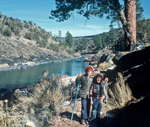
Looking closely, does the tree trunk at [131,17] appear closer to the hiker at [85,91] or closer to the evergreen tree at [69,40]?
the hiker at [85,91]

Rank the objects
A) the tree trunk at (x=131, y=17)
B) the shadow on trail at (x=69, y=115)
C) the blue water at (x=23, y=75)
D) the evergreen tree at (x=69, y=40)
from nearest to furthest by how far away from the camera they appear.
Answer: the shadow on trail at (x=69, y=115) < the tree trunk at (x=131, y=17) < the blue water at (x=23, y=75) < the evergreen tree at (x=69, y=40)

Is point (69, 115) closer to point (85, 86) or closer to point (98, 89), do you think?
point (85, 86)

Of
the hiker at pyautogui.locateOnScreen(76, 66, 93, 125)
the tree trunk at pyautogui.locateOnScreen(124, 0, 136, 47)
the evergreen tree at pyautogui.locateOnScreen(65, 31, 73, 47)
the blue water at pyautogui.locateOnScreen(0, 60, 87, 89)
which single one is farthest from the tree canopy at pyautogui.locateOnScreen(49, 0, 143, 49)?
the evergreen tree at pyautogui.locateOnScreen(65, 31, 73, 47)

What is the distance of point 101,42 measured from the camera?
7412cm

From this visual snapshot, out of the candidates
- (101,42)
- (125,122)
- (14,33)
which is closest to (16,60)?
(14,33)

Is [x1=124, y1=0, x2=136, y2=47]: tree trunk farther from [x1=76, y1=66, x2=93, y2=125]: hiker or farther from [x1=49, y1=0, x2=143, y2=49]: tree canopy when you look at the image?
[x1=76, y1=66, x2=93, y2=125]: hiker

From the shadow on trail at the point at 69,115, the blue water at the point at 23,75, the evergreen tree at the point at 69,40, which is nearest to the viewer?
the shadow on trail at the point at 69,115

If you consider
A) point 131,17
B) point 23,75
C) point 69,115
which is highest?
point 131,17

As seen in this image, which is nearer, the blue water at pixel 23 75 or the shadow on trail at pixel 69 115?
the shadow on trail at pixel 69 115

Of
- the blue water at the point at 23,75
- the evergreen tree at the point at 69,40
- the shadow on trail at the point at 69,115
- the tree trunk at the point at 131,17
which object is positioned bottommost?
the blue water at the point at 23,75

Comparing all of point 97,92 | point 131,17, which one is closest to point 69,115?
point 97,92

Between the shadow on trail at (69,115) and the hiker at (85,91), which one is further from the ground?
the hiker at (85,91)

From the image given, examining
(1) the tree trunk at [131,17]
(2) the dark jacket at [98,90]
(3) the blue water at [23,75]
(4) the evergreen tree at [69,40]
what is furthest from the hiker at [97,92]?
(4) the evergreen tree at [69,40]

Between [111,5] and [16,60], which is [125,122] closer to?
[111,5]
